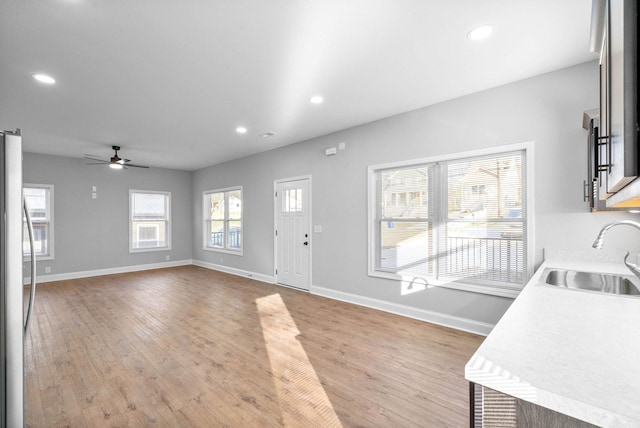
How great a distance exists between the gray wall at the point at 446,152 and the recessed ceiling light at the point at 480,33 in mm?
1097

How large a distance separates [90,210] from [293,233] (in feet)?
16.3

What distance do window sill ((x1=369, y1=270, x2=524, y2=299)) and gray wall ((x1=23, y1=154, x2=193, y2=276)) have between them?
21.1 ft

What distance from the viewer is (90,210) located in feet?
22.5

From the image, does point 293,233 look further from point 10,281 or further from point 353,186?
point 10,281

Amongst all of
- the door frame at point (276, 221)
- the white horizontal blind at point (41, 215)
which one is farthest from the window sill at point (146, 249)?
the door frame at point (276, 221)

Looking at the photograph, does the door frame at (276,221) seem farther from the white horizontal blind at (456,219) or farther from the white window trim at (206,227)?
the white horizontal blind at (456,219)

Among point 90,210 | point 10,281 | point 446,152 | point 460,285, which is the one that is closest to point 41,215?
point 90,210

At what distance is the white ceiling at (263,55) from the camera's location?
2.04 metres

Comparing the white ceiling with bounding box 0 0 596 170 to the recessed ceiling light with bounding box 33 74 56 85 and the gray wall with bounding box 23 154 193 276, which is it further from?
the gray wall with bounding box 23 154 193 276

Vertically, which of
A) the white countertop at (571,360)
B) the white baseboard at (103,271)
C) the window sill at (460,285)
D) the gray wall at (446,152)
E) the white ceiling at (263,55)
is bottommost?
the white baseboard at (103,271)

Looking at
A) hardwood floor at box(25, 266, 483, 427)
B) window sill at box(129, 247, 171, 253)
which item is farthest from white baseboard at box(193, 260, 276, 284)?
hardwood floor at box(25, 266, 483, 427)

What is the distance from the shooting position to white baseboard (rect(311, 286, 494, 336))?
10.9 feet

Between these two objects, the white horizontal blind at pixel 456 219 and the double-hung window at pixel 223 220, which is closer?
the white horizontal blind at pixel 456 219

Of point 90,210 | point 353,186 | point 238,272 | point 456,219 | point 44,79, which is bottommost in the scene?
point 238,272
